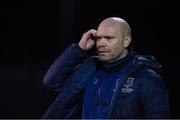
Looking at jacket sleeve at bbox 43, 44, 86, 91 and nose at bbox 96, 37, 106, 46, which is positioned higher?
nose at bbox 96, 37, 106, 46

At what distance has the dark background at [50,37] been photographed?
390 cm

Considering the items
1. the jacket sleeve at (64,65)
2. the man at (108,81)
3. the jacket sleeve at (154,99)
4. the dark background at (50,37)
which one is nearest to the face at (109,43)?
the man at (108,81)

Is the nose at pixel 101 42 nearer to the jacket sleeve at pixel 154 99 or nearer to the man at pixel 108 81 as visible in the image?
the man at pixel 108 81

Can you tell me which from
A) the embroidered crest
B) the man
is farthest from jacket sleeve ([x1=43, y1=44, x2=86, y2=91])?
the embroidered crest

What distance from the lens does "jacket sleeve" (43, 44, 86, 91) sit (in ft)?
9.21

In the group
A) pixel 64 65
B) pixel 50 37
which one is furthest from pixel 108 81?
pixel 50 37

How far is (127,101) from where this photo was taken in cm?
266

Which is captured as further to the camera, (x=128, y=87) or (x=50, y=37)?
(x=50, y=37)

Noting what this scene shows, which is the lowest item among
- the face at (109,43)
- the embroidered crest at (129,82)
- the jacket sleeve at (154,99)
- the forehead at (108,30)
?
the jacket sleeve at (154,99)

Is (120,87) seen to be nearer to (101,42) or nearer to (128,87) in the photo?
(128,87)

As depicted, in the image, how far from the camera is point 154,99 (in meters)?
2.62

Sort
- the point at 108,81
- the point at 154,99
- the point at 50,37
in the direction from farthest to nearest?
the point at 50,37 → the point at 108,81 → the point at 154,99

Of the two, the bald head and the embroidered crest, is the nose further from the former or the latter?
the embroidered crest

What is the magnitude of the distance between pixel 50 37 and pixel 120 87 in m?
1.67
